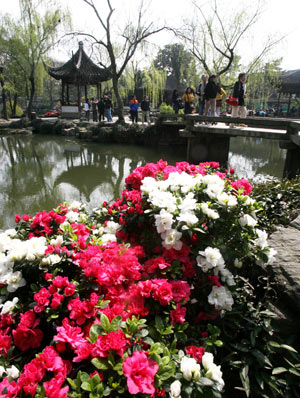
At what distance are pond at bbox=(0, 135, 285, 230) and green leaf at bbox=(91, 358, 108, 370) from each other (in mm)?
4553

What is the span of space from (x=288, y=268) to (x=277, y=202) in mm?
1222

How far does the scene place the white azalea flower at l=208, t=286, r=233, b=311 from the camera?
5.38ft

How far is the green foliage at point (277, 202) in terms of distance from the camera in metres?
2.61

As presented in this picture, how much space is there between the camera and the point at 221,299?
1649mm

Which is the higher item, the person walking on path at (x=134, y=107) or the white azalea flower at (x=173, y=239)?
the person walking on path at (x=134, y=107)

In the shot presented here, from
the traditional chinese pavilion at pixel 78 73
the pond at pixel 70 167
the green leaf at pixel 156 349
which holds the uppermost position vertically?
the traditional chinese pavilion at pixel 78 73

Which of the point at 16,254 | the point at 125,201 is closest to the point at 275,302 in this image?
the point at 125,201

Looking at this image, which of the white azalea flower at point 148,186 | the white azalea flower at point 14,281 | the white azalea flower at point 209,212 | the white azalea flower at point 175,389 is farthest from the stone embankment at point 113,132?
the white azalea flower at point 175,389

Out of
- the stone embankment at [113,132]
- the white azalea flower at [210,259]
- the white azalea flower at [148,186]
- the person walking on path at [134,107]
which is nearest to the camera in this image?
the white azalea flower at [210,259]

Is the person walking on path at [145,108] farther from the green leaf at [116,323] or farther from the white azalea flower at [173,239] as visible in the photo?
the green leaf at [116,323]

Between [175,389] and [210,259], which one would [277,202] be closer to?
[210,259]

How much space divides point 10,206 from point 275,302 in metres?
5.68

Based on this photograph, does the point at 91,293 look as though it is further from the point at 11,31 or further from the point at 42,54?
the point at 11,31

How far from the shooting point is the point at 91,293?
4.89ft
